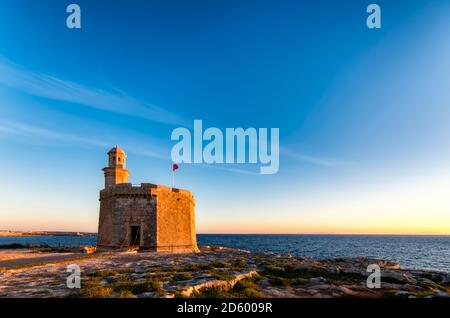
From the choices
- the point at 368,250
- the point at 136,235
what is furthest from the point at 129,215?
the point at 368,250

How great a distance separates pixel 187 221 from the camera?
32531mm

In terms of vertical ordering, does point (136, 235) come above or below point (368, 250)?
above

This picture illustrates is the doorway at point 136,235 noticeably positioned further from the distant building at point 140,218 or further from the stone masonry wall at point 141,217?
the stone masonry wall at point 141,217

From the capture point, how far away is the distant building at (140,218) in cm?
2823

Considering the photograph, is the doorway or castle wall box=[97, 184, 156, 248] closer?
castle wall box=[97, 184, 156, 248]

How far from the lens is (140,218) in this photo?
2853 cm

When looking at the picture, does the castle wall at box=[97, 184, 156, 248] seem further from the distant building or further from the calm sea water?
the calm sea water

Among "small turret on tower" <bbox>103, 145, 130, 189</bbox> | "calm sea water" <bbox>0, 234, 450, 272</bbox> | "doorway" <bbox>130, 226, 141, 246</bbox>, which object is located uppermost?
"small turret on tower" <bbox>103, 145, 130, 189</bbox>

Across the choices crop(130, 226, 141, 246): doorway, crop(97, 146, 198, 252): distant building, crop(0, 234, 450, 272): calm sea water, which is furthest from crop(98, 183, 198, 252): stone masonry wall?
crop(0, 234, 450, 272): calm sea water

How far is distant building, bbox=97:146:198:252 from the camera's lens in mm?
28234

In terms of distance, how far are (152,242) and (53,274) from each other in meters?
15.5

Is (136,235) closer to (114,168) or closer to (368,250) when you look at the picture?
(114,168)

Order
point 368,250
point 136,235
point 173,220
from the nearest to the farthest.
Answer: point 136,235 < point 173,220 < point 368,250

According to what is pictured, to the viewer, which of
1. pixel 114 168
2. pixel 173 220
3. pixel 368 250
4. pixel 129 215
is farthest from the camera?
pixel 368 250
